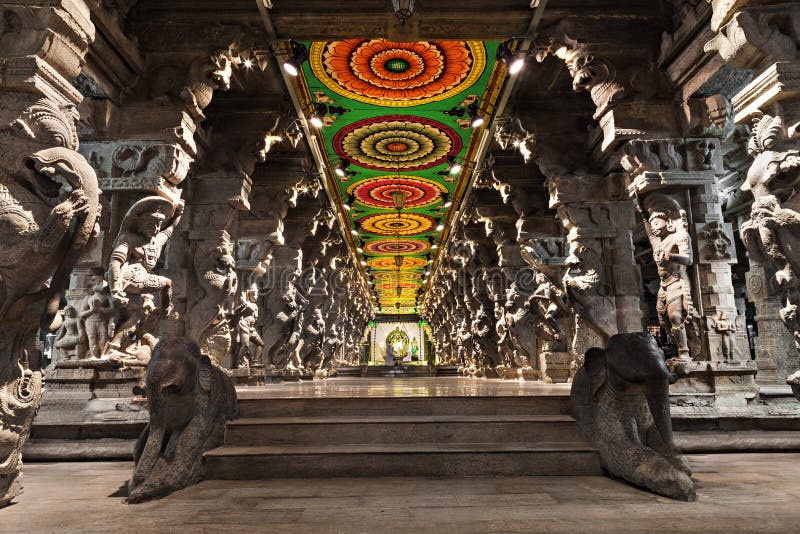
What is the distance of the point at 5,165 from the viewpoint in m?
2.73

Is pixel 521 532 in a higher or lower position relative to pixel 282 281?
lower

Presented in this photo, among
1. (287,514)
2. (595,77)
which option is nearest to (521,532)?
(287,514)

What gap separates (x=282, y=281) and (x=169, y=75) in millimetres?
5335

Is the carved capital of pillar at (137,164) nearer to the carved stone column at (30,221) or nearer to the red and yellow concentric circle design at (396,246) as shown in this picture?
the carved stone column at (30,221)

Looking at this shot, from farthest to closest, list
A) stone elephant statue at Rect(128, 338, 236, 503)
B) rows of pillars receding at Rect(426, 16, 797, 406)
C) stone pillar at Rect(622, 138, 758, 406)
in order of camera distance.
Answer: stone pillar at Rect(622, 138, 758, 406) → rows of pillars receding at Rect(426, 16, 797, 406) → stone elephant statue at Rect(128, 338, 236, 503)

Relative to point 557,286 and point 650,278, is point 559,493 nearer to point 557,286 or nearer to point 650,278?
point 557,286

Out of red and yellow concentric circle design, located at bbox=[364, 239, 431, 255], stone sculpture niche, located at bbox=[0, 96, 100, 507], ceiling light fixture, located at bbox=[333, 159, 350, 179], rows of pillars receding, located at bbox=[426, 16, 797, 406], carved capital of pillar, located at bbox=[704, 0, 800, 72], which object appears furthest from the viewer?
red and yellow concentric circle design, located at bbox=[364, 239, 431, 255]

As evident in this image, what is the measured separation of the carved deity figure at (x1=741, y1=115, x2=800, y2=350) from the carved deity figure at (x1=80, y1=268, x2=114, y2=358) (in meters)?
5.50

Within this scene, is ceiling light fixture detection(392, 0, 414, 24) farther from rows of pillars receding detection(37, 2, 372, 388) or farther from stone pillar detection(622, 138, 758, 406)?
stone pillar detection(622, 138, 758, 406)

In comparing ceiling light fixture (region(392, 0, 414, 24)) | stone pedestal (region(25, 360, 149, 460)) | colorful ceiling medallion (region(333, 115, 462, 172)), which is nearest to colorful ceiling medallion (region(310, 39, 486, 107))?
colorful ceiling medallion (region(333, 115, 462, 172))

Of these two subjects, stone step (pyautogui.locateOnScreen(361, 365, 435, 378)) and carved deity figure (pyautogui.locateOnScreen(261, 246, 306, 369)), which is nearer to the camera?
carved deity figure (pyautogui.locateOnScreen(261, 246, 306, 369))

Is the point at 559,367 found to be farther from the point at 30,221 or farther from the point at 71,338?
the point at 30,221

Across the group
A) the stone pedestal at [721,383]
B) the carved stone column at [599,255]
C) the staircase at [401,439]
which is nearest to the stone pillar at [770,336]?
the carved stone column at [599,255]

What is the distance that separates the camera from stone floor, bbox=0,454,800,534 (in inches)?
91.9
